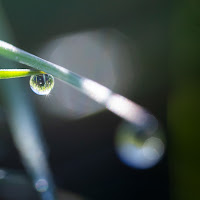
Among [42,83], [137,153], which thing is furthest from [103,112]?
[42,83]

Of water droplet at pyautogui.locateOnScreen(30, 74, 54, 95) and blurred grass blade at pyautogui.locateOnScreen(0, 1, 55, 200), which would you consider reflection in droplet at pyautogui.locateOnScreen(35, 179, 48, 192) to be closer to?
blurred grass blade at pyautogui.locateOnScreen(0, 1, 55, 200)

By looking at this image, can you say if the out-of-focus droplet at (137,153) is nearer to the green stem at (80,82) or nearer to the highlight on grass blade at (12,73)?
→ the green stem at (80,82)

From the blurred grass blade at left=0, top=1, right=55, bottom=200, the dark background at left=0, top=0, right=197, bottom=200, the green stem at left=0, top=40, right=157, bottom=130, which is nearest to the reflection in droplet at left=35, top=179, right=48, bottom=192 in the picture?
the blurred grass blade at left=0, top=1, right=55, bottom=200

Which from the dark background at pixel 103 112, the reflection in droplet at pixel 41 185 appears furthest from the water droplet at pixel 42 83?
the dark background at pixel 103 112

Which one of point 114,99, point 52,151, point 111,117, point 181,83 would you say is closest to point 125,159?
point 111,117

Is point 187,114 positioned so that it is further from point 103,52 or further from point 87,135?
point 103,52

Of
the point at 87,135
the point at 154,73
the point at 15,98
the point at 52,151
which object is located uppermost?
the point at 154,73

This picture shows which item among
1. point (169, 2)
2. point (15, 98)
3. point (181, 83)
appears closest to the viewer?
point (15, 98)

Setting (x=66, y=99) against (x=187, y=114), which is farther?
(x=66, y=99)

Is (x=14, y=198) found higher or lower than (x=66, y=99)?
lower
